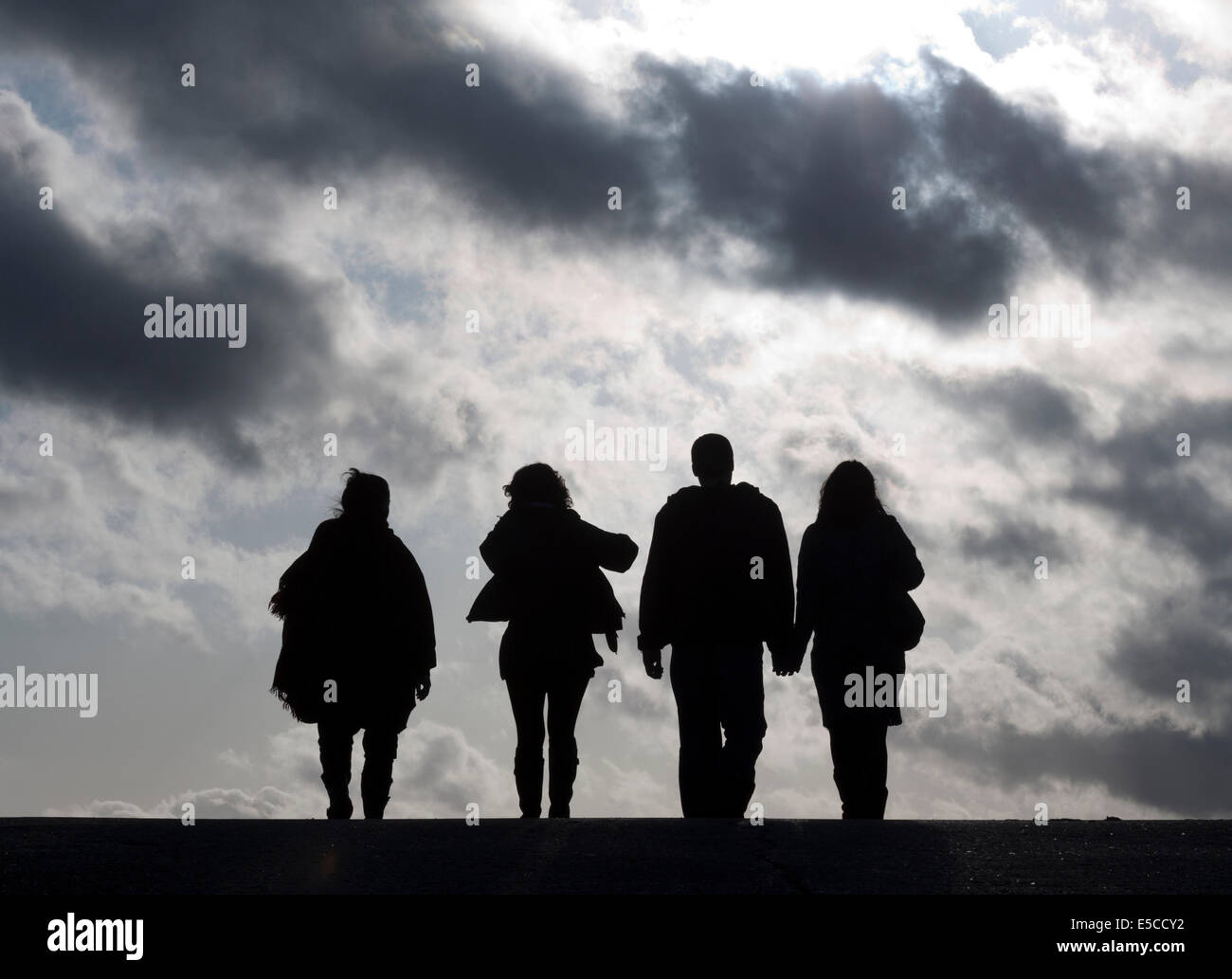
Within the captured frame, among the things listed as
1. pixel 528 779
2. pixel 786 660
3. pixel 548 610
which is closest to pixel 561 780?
pixel 528 779

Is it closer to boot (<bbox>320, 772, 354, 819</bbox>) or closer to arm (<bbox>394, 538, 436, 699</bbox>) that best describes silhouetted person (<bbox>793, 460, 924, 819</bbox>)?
arm (<bbox>394, 538, 436, 699</bbox>)

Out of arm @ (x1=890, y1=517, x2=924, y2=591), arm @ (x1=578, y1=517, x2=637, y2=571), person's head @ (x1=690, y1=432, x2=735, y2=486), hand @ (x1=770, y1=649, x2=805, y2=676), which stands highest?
person's head @ (x1=690, y1=432, x2=735, y2=486)

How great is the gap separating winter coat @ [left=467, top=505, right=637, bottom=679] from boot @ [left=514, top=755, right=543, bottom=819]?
1.56 ft

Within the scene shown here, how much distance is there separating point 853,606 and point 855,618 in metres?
0.07

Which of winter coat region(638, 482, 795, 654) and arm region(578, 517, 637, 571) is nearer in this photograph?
winter coat region(638, 482, 795, 654)

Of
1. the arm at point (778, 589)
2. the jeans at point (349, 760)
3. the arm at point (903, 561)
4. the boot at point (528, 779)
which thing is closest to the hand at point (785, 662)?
the arm at point (778, 589)

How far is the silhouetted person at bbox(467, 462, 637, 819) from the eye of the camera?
888 centimetres

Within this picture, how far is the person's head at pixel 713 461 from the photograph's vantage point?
28.1 feet

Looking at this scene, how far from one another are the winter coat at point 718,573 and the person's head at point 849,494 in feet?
1.39

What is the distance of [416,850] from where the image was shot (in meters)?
5.95

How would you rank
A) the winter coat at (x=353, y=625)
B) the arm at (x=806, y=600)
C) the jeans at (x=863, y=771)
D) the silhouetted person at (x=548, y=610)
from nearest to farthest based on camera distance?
the jeans at (x=863, y=771)
the arm at (x=806, y=600)
the silhouetted person at (x=548, y=610)
the winter coat at (x=353, y=625)

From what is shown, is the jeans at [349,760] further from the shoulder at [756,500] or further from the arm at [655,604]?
the shoulder at [756,500]

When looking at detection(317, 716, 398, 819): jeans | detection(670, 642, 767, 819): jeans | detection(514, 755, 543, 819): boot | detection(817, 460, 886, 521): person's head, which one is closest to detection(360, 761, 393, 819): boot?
detection(317, 716, 398, 819): jeans
